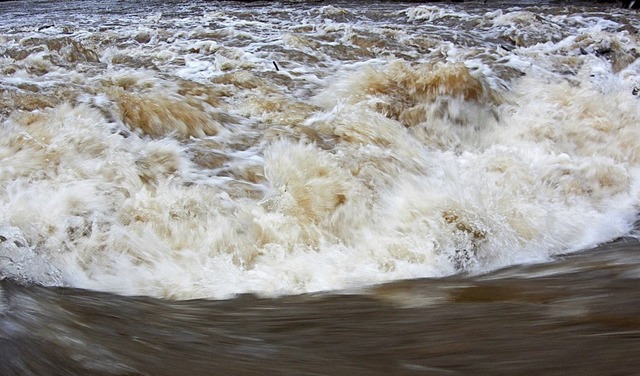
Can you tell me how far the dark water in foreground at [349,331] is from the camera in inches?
70.8

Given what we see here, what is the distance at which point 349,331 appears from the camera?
2117mm

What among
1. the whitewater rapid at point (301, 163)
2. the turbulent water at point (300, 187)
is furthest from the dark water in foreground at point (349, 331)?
the whitewater rapid at point (301, 163)

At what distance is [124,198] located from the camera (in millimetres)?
3271

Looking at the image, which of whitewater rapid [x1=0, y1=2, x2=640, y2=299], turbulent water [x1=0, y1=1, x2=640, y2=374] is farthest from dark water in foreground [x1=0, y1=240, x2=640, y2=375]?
whitewater rapid [x1=0, y1=2, x2=640, y2=299]

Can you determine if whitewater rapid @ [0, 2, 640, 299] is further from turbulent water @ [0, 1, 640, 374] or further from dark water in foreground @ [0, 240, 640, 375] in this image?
dark water in foreground @ [0, 240, 640, 375]

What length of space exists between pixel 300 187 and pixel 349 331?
1576 mm

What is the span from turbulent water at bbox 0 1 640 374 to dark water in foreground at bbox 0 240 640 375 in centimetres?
2

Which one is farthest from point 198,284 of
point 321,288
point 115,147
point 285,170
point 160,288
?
point 115,147

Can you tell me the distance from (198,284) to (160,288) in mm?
189

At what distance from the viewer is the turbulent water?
239 cm

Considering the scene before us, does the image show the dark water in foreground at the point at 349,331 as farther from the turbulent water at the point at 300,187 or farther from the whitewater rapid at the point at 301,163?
the whitewater rapid at the point at 301,163

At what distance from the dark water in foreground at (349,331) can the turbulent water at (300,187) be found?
0.05 feet

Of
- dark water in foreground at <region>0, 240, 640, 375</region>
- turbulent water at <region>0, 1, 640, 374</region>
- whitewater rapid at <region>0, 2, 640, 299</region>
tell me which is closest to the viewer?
dark water in foreground at <region>0, 240, 640, 375</region>

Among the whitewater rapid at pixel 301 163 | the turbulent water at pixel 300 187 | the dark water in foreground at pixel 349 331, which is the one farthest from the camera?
the whitewater rapid at pixel 301 163
